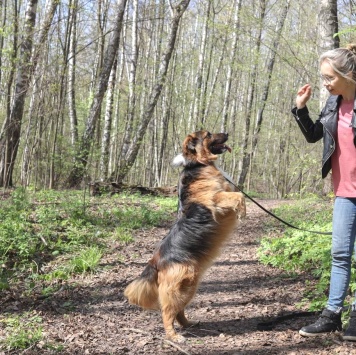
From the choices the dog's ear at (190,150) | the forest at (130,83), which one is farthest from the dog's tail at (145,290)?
the forest at (130,83)

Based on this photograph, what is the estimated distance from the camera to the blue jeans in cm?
299

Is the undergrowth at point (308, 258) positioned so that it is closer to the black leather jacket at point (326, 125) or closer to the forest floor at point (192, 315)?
the forest floor at point (192, 315)

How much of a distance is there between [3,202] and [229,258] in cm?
→ 474

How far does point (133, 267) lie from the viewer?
5.76 m

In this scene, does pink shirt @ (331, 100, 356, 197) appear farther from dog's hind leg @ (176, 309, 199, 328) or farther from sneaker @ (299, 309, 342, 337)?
dog's hind leg @ (176, 309, 199, 328)

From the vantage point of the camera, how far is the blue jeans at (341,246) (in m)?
2.99

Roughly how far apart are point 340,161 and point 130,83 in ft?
50.1

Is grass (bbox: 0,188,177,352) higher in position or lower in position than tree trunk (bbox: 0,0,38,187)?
lower

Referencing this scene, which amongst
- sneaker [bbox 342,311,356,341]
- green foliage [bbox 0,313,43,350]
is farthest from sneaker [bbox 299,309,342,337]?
green foliage [bbox 0,313,43,350]

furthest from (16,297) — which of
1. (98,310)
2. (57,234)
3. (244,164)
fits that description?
(244,164)

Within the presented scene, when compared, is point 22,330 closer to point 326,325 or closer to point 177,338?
point 177,338

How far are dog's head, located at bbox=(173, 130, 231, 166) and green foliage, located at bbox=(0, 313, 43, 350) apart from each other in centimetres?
215

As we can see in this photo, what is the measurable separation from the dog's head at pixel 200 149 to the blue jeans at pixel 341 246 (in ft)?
5.29

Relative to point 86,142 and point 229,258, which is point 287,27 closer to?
point 86,142
